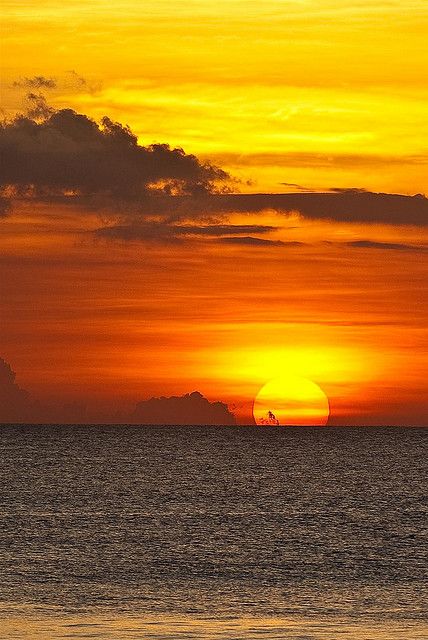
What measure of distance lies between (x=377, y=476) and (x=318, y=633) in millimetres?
140391

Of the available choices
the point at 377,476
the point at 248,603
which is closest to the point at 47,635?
the point at 248,603

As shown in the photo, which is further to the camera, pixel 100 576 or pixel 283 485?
pixel 283 485

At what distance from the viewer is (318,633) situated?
143ft

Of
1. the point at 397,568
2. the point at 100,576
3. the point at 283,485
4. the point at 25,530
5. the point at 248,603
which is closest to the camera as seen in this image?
the point at 248,603

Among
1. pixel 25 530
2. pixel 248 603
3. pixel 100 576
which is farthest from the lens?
pixel 25 530

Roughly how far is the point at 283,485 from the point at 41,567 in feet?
304

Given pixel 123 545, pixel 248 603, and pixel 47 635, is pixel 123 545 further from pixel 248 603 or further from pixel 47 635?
pixel 47 635

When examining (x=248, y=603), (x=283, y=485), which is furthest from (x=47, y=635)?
(x=283, y=485)

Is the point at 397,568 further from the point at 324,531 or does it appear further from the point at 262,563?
the point at 324,531

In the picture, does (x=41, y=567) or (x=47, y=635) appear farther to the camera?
(x=41, y=567)

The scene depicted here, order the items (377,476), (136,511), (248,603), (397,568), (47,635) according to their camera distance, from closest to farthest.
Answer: (47,635) → (248,603) → (397,568) → (136,511) → (377,476)

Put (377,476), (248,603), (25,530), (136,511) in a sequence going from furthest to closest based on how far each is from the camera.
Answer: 1. (377,476)
2. (136,511)
3. (25,530)
4. (248,603)

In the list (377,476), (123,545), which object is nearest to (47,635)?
(123,545)

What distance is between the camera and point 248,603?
172 ft
